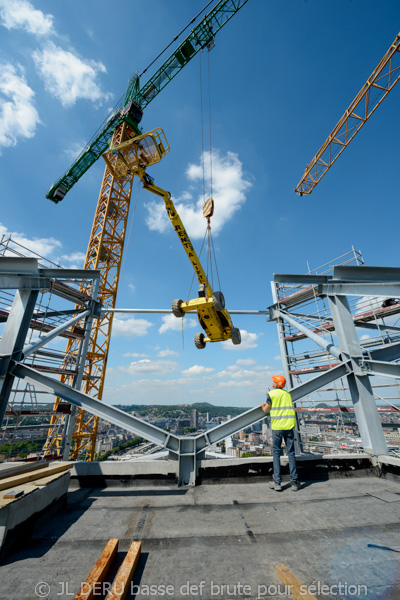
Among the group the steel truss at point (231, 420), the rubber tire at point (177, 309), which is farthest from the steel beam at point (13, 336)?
the rubber tire at point (177, 309)

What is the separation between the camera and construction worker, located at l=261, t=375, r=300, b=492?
4914 mm

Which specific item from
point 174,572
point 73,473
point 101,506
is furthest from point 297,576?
point 73,473

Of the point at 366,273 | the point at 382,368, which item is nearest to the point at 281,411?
the point at 382,368

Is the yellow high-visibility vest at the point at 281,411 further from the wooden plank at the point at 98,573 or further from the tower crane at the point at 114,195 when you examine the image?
the tower crane at the point at 114,195

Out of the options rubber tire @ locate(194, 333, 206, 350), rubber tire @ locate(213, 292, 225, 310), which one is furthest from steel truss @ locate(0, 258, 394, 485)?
rubber tire @ locate(194, 333, 206, 350)

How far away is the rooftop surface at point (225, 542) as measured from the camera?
2.34 meters

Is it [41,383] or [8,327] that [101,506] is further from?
[8,327]

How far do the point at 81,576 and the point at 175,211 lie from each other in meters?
11.1

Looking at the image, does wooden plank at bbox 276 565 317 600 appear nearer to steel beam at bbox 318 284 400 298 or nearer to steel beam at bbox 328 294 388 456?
steel beam at bbox 328 294 388 456

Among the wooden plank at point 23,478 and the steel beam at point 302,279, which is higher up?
the steel beam at point 302,279

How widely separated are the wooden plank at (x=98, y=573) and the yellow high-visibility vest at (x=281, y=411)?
344 cm

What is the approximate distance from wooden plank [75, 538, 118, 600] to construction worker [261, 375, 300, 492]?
3.37 metres

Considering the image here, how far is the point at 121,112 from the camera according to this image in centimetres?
3005

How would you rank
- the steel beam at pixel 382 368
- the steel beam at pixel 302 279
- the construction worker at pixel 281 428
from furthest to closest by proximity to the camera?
the steel beam at pixel 302 279, the steel beam at pixel 382 368, the construction worker at pixel 281 428
